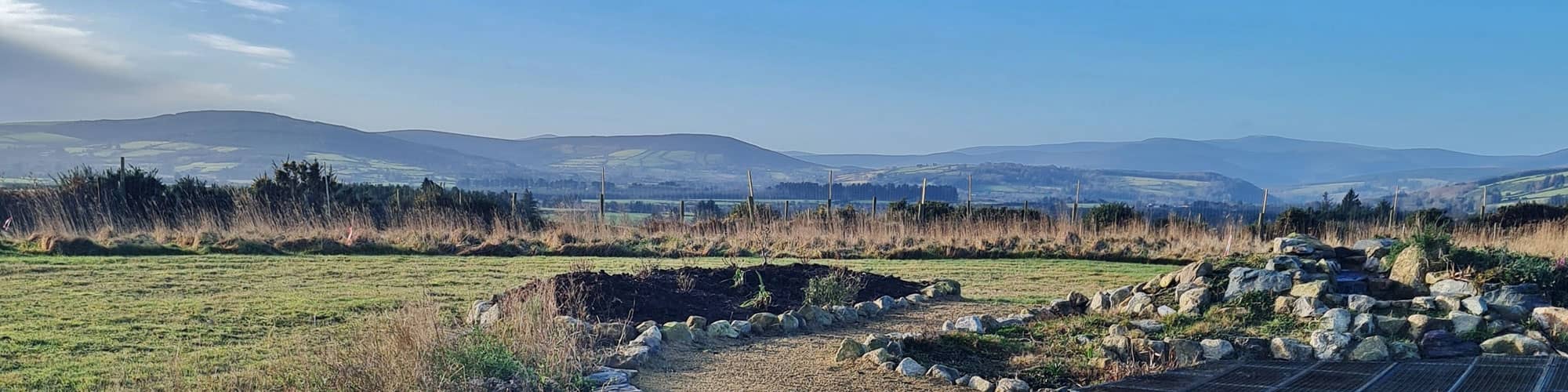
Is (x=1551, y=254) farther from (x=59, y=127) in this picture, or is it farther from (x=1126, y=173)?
(x=59, y=127)

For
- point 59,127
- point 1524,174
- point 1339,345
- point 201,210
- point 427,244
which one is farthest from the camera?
point 59,127

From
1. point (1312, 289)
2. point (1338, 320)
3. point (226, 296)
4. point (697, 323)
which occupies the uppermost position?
point (1312, 289)

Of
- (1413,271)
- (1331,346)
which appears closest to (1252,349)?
(1331,346)

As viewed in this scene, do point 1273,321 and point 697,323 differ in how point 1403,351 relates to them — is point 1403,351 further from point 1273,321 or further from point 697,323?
point 697,323

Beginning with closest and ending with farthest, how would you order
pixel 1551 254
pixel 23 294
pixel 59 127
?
1. pixel 23 294
2. pixel 1551 254
3. pixel 59 127

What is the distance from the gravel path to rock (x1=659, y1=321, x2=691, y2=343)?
127 millimetres

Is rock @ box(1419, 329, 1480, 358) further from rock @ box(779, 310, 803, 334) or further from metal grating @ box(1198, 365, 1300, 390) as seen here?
rock @ box(779, 310, 803, 334)

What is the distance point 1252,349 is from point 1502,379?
1.26 meters

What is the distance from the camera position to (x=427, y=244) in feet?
49.4

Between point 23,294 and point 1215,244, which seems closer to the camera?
point 23,294

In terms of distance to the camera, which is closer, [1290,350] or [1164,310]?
[1290,350]

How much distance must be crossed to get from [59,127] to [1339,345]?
144m

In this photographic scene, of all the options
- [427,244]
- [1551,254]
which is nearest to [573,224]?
[427,244]

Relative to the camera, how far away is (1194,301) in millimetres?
7582
